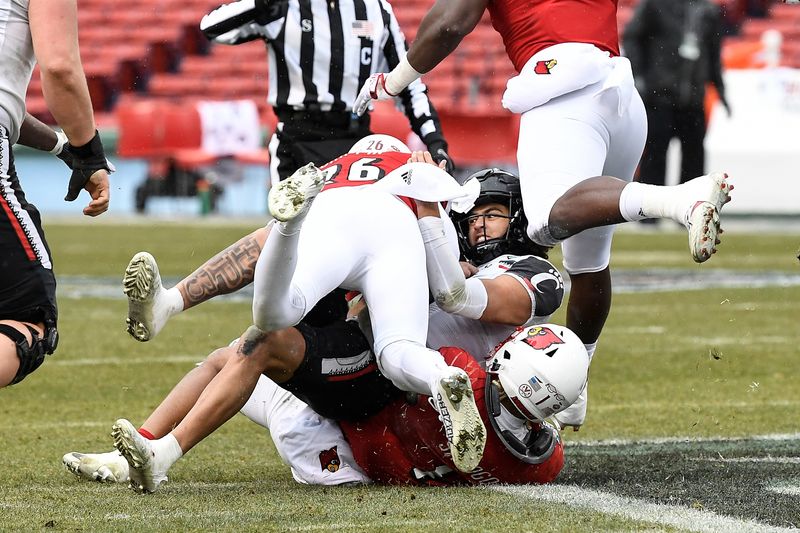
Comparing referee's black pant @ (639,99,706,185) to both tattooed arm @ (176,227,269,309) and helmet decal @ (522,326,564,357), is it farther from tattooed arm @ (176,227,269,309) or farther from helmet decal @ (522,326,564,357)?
helmet decal @ (522,326,564,357)

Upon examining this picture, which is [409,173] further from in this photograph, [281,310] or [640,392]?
[640,392]

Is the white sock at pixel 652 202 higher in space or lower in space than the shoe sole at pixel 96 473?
higher

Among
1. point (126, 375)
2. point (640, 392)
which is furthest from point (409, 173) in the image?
point (126, 375)

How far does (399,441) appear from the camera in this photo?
3648mm

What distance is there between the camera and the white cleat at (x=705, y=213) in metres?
3.31

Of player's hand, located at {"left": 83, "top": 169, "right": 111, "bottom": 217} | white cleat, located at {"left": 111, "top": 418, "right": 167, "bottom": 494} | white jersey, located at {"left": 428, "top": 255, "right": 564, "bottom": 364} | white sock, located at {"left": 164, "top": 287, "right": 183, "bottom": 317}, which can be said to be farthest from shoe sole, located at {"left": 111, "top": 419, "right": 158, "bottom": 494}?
white jersey, located at {"left": 428, "top": 255, "right": 564, "bottom": 364}

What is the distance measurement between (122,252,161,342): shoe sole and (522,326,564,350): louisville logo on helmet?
94cm

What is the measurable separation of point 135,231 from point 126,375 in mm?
8575

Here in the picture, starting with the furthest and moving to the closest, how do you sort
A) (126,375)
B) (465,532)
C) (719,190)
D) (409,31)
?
(409,31) < (126,375) < (719,190) < (465,532)

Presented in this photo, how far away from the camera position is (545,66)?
13.3 ft

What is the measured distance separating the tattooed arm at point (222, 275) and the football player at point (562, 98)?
0.73 metres

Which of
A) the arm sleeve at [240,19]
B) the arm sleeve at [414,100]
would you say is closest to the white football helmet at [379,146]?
the arm sleeve at [414,100]

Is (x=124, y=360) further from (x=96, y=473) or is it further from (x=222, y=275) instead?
(x=96, y=473)

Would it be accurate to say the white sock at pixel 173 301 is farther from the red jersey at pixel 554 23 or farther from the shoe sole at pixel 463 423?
the red jersey at pixel 554 23
